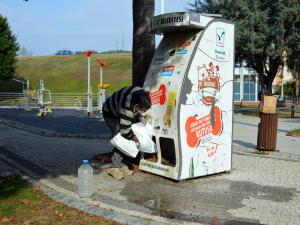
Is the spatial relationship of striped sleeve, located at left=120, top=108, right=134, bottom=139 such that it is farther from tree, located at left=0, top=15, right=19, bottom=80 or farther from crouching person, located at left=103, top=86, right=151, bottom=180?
tree, located at left=0, top=15, right=19, bottom=80

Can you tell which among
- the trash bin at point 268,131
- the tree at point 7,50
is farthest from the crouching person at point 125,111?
the tree at point 7,50

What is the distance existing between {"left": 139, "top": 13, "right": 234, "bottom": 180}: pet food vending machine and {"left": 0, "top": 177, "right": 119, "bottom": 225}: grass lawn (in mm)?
2110

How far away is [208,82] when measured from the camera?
746 centimetres

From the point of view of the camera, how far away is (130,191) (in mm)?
6656

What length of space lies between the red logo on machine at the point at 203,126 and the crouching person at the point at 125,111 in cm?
74

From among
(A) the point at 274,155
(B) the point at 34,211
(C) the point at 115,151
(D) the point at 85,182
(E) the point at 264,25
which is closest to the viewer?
(B) the point at 34,211

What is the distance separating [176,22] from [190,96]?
1169 millimetres

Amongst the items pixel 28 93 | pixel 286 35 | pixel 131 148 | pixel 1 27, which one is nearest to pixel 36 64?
pixel 1 27

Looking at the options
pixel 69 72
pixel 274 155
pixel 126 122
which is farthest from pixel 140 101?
pixel 69 72

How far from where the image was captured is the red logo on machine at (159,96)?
7.40 m

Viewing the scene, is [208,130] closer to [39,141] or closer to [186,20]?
[186,20]

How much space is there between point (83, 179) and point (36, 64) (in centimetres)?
7746

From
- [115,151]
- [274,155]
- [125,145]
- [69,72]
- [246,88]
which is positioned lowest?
[274,155]

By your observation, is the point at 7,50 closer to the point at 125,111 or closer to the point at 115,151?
the point at 115,151
